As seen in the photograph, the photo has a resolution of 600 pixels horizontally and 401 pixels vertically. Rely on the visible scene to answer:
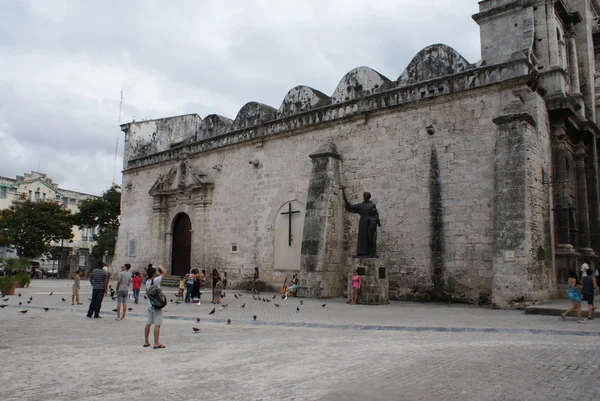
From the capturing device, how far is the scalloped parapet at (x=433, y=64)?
1353 centimetres

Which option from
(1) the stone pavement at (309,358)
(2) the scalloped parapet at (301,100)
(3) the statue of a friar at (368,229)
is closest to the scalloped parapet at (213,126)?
(2) the scalloped parapet at (301,100)

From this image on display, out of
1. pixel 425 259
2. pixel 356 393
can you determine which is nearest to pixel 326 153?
pixel 425 259

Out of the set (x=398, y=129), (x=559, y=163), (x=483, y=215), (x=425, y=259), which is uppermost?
(x=398, y=129)

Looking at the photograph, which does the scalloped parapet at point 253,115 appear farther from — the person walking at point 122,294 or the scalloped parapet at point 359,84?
the person walking at point 122,294

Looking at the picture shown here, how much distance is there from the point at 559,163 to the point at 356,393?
11.1 m

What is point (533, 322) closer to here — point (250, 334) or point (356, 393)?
point (250, 334)

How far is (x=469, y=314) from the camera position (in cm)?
970

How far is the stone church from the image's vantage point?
36.7 feet

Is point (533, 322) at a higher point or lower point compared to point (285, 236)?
lower

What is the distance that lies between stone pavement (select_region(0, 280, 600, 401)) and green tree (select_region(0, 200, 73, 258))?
86.7ft

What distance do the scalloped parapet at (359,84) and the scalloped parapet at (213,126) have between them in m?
6.07

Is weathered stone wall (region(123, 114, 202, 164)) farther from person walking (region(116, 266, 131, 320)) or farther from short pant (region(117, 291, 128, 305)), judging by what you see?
short pant (region(117, 291, 128, 305))

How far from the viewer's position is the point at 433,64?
45.7 feet

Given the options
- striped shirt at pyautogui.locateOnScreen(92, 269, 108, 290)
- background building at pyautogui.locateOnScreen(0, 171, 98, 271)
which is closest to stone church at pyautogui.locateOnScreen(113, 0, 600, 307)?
striped shirt at pyautogui.locateOnScreen(92, 269, 108, 290)
